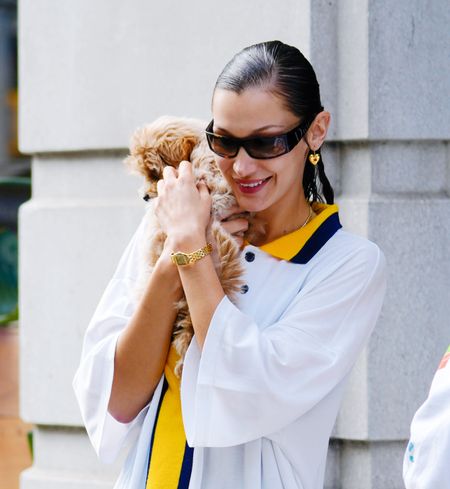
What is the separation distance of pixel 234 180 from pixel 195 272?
0.25 meters

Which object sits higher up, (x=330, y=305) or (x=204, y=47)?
(x=204, y=47)

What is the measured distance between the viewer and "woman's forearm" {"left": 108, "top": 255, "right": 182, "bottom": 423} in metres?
2.65

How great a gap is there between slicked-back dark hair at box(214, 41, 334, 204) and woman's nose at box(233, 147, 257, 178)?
0.48 ft

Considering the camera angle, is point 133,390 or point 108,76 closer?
point 133,390

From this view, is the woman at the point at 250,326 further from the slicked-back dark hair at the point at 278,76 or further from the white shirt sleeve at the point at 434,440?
the white shirt sleeve at the point at 434,440

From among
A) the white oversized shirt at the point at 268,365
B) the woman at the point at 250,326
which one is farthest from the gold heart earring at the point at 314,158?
the white oversized shirt at the point at 268,365

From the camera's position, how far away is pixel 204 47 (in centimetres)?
437

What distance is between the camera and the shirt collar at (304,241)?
273 centimetres

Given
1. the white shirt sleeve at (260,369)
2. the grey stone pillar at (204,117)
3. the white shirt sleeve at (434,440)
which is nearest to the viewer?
the white shirt sleeve at (434,440)

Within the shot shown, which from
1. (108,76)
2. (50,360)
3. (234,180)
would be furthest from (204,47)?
(234,180)

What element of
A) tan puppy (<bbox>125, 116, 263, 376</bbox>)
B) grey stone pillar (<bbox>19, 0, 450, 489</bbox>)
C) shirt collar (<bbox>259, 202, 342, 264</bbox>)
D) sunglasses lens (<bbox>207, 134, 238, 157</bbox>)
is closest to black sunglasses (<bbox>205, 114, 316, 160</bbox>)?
sunglasses lens (<bbox>207, 134, 238, 157</bbox>)

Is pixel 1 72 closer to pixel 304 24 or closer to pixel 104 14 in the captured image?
pixel 104 14

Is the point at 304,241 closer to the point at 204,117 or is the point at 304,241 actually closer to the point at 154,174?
the point at 154,174

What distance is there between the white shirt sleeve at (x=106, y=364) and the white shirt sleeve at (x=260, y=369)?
9.1 inches
